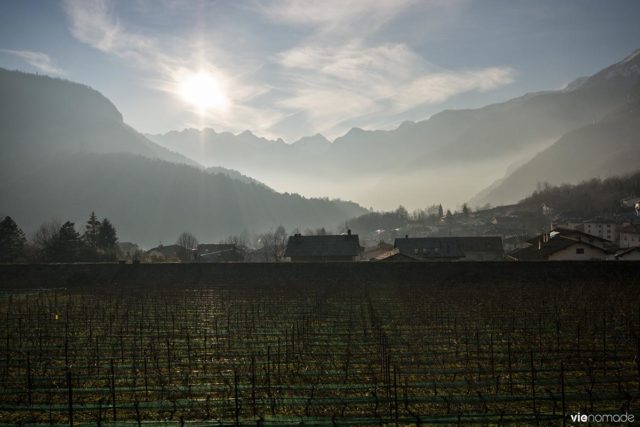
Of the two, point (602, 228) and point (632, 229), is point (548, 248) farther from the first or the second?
point (602, 228)

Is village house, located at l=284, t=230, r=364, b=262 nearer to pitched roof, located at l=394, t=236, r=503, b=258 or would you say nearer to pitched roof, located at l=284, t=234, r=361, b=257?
pitched roof, located at l=284, t=234, r=361, b=257

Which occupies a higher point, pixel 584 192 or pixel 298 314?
pixel 584 192

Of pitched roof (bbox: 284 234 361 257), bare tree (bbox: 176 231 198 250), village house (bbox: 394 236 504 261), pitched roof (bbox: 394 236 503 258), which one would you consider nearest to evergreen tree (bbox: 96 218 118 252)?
pitched roof (bbox: 284 234 361 257)

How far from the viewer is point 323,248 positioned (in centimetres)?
6191

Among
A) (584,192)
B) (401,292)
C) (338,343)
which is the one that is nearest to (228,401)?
(338,343)

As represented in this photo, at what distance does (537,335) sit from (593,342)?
223cm

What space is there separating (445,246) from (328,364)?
52451 millimetres

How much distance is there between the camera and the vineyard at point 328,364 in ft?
40.9

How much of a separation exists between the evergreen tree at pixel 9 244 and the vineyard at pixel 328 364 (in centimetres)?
3419

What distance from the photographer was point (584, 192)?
184875 millimetres

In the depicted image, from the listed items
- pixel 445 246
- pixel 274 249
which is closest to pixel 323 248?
pixel 445 246

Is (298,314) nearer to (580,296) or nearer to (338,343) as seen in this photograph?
(338,343)

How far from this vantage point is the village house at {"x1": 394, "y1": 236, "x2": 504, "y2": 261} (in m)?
64.6

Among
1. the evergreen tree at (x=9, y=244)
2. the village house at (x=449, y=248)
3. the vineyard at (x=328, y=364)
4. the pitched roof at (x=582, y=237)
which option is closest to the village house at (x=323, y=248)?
the village house at (x=449, y=248)
